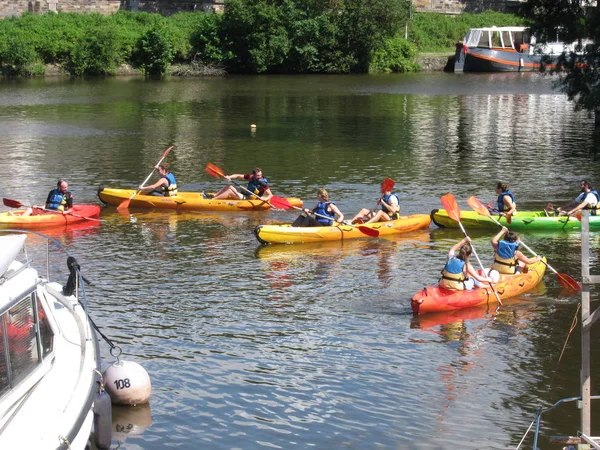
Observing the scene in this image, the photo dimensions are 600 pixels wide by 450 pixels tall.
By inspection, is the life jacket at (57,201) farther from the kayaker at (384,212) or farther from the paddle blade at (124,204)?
the kayaker at (384,212)

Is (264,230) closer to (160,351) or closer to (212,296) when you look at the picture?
(212,296)

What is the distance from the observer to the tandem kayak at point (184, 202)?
80.9 ft

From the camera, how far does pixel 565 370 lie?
1419 cm

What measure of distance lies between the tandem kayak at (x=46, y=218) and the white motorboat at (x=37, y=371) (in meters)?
11.2

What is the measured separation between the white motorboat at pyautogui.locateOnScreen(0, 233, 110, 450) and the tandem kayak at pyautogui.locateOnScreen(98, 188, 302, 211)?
13.0 meters

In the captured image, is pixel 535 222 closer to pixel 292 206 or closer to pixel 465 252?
pixel 292 206

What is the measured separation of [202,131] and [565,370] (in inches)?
1065

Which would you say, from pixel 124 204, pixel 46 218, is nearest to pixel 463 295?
pixel 46 218

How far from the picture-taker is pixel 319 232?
21516mm

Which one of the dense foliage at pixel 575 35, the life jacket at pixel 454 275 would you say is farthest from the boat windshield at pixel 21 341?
the dense foliage at pixel 575 35

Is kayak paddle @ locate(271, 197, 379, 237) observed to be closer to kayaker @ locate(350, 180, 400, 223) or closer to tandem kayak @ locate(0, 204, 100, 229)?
kayaker @ locate(350, 180, 400, 223)

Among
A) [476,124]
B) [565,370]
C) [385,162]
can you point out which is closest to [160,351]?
[565,370]

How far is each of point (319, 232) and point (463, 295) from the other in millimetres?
5550

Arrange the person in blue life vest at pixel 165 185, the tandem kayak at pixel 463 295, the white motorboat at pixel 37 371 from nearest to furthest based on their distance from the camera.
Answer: the white motorboat at pixel 37 371, the tandem kayak at pixel 463 295, the person in blue life vest at pixel 165 185
